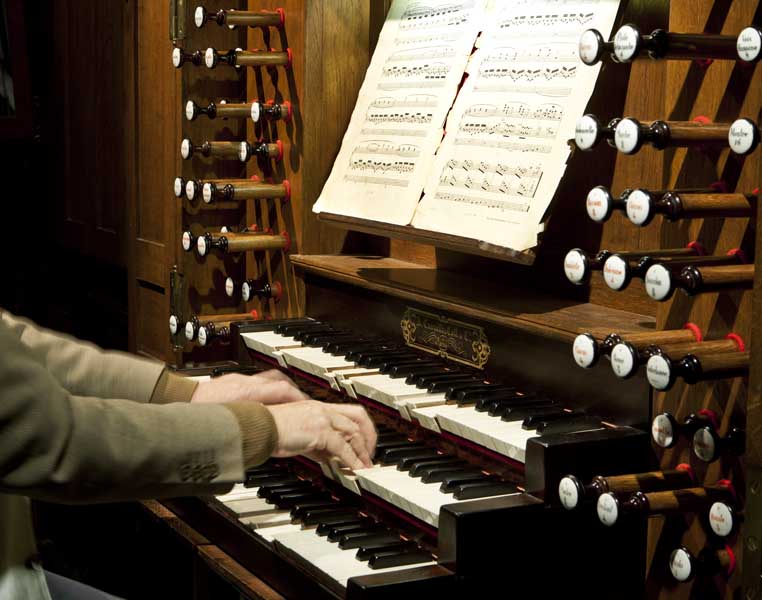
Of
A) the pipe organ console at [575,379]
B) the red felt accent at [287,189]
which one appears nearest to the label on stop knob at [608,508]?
the pipe organ console at [575,379]

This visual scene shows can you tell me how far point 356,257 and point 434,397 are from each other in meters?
0.99

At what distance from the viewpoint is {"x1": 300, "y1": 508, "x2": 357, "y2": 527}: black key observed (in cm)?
232

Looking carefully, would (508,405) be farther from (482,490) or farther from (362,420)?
(362,420)

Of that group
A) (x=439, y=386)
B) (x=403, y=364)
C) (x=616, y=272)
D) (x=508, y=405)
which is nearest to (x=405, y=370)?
(x=403, y=364)

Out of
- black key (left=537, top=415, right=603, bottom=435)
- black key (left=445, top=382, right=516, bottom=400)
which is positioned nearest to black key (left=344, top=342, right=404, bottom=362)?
black key (left=445, top=382, right=516, bottom=400)

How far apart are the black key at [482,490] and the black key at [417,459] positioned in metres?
0.16

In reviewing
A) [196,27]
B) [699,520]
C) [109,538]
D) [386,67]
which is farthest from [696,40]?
[109,538]

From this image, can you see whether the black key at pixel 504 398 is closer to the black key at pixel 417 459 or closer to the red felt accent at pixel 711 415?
the black key at pixel 417 459

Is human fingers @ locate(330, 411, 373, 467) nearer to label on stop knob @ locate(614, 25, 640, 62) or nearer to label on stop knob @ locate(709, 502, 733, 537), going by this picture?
label on stop knob @ locate(709, 502, 733, 537)

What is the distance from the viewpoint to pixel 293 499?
2.46 meters

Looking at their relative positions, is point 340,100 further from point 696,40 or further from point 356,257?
point 696,40

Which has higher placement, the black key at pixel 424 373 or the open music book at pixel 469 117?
the open music book at pixel 469 117

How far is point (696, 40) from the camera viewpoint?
188 centimetres

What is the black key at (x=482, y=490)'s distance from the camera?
7.04 feet
